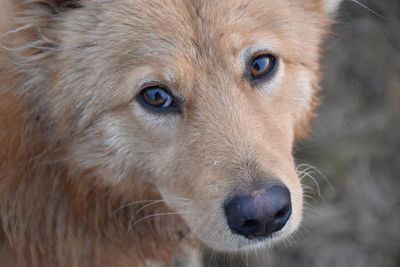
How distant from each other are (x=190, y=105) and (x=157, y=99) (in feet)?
0.59

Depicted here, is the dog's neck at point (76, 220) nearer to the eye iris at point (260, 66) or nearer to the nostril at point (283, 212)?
the nostril at point (283, 212)

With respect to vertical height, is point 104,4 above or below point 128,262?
above

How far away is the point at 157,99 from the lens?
322 centimetres

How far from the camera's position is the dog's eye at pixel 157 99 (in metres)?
3.21

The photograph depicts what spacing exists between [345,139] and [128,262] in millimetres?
3207

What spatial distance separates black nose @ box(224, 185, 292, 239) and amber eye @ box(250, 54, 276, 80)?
68 centimetres

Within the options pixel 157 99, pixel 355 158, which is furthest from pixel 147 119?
pixel 355 158

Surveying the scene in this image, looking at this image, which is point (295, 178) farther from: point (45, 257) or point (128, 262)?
point (45, 257)

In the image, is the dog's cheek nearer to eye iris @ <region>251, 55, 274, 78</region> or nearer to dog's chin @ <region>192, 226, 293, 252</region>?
dog's chin @ <region>192, 226, 293, 252</region>

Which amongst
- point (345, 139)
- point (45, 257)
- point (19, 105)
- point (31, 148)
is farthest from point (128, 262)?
point (345, 139)

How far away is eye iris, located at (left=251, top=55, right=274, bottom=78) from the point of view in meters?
3.33

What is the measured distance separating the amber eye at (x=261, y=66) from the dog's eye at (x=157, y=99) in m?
0.47

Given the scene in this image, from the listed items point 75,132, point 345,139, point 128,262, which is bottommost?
point 345,139

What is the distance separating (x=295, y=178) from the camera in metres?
3.19
